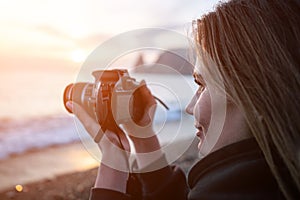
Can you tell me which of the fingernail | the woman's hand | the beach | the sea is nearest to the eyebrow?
the woman's hand

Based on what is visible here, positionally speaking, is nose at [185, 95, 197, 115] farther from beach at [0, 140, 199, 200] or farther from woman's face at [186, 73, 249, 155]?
beach at [0, 140, 199, 200]

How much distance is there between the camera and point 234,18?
22.0 inches

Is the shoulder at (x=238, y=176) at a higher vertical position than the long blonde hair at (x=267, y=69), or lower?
lower

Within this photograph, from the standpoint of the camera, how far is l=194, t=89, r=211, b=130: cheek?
22.6 inches

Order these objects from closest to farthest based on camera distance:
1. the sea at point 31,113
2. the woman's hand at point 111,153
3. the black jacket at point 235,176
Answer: the black jacket at point 235,176
the woman's hand at point 111,153
the sea at point 31,113

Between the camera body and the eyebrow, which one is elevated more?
the eyebrow

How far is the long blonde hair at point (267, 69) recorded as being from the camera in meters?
0.50

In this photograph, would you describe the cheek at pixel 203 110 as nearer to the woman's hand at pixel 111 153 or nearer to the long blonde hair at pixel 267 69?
the long blonde hair at pixel 267 69

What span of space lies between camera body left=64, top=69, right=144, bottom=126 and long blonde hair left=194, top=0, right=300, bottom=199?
1.10 ft

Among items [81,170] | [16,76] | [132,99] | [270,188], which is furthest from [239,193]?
[16,76]

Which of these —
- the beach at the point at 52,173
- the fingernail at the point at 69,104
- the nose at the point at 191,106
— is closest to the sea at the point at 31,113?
the beach at the point at 52,173

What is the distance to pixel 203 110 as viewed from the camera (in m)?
0.58

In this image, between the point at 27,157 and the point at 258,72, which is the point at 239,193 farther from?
the point at 27,157

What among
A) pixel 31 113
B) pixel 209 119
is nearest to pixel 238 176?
pixel 209 119
